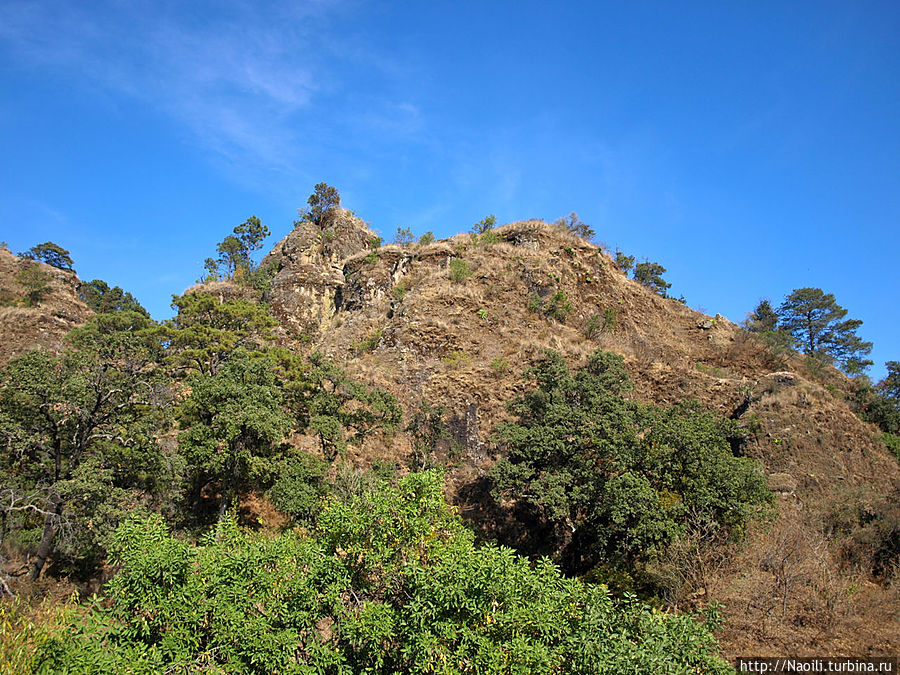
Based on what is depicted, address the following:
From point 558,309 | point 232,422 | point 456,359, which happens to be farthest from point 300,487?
point 558,309

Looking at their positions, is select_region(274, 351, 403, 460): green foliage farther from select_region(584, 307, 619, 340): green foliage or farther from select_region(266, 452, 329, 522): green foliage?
select_region(584, 307, 619, 340): green foliage

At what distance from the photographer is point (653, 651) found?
25.4ft

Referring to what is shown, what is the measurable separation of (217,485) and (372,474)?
29.5 feet

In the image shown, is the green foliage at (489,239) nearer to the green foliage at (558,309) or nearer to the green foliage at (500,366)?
the green foliage at (558,309)

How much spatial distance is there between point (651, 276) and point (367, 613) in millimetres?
52827

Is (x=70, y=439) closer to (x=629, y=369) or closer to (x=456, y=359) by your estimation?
(x=456, y=359)

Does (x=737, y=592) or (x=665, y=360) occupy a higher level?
(x=665, y=360)

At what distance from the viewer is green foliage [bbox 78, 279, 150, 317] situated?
157ft

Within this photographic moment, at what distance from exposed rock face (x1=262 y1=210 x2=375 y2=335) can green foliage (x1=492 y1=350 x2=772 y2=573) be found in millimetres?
24897

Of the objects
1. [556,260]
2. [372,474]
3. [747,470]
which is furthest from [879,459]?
[372,474]

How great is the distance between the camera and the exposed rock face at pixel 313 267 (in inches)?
1674

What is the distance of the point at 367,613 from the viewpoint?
8391 mm

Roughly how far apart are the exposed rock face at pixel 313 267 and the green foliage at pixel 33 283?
1931 centimetres

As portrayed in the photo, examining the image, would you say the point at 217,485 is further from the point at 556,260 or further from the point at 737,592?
the point at 556,260
